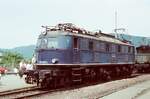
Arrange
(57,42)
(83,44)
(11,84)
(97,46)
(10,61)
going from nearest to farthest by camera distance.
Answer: (57,42) < (83,44) < (11,84) < (97,46) < (10,61)

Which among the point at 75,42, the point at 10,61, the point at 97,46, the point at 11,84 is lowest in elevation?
the point at 11,84

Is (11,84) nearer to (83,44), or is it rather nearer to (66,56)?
(66,56)

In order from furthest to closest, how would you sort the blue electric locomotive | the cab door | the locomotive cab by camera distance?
1. the cab door
2. the locomotive cab
3. the blue electric locomotive

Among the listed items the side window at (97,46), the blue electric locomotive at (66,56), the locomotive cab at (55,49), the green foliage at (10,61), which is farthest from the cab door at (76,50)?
the green foliage at (10,61)

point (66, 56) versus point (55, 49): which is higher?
point (55, 49)

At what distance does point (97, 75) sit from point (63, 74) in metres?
6.13

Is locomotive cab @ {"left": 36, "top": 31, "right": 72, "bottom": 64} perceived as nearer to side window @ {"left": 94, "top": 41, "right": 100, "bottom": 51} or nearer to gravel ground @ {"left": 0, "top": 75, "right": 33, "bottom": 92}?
gravel ground @ {"left": 0, "top": 75, "right": 33, "bottom": 92}

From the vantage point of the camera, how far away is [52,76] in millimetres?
20906

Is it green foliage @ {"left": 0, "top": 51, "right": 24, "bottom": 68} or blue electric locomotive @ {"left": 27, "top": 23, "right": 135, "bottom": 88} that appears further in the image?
green foliage @ {"left": 0, "top": 51, "right": 24, "bottom": 68}

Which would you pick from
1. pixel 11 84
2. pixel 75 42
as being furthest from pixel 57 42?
pixel 11 84

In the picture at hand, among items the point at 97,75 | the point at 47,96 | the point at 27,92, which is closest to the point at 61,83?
the point at 27,92

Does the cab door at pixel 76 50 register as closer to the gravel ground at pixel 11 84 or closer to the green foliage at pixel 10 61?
the gravel ground at pixel 11 84

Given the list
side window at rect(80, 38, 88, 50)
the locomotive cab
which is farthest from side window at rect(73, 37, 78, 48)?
side window at rect(80, 38, 88, 50)

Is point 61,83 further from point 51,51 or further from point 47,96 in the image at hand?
point 47,96
